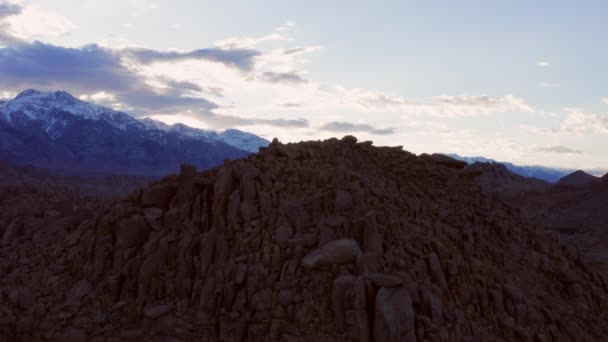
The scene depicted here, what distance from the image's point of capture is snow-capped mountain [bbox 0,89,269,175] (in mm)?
123938

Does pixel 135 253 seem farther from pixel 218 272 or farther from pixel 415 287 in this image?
pixel 415 287

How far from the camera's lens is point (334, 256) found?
9297mm

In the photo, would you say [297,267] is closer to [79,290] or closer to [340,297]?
[340,297]

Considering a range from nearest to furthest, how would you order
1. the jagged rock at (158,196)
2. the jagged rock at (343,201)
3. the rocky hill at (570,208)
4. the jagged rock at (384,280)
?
the jagged rock at (384,280) < the jagged rock at (343,201) < the jagged rock at (158,196) < the rocky hill at (570,208)

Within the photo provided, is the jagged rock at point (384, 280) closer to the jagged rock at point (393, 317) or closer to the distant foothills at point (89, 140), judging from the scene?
the jagged rock at point (393, 317)

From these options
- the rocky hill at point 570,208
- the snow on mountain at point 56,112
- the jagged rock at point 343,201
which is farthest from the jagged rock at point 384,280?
the snow on mountain at point 56,112

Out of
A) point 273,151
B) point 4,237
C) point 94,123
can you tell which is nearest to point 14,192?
point 4,237

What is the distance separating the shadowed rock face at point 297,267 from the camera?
8883 millimetres

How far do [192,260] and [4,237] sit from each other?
632 centimetres

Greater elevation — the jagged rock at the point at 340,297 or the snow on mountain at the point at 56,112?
the snow on mountain at the point at 56,112

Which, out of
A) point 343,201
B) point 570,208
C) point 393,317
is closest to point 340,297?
point 393,317

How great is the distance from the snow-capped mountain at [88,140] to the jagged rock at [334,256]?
11767 centimetres

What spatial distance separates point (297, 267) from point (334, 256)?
737 mm

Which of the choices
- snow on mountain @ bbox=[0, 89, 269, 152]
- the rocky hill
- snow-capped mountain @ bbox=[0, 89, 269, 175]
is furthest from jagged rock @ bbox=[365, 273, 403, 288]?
snow on mountain @ bbox=[0, 89, 269, 152]
